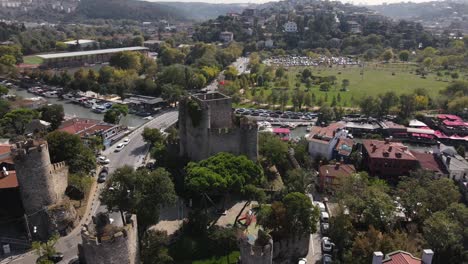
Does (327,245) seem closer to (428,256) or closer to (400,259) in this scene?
(400,259)

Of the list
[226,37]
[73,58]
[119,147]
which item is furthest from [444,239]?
[226,37]

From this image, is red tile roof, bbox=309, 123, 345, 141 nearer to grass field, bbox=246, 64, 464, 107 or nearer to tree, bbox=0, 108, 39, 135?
grass field, bbox=246, 64, 464, 107

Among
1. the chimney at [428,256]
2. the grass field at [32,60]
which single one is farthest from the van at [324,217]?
the grass field at [32,60]

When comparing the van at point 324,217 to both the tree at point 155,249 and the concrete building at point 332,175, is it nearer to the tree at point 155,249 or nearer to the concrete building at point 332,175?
the concrete building at point 332,175

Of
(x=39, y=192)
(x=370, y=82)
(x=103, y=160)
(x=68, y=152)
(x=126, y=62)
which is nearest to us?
(x=39, y=192)

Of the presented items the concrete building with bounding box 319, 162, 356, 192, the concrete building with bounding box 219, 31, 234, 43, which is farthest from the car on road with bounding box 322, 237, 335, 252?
→ the concrete building with bounding box 219, 31, 234, 43

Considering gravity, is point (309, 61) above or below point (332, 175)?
below
